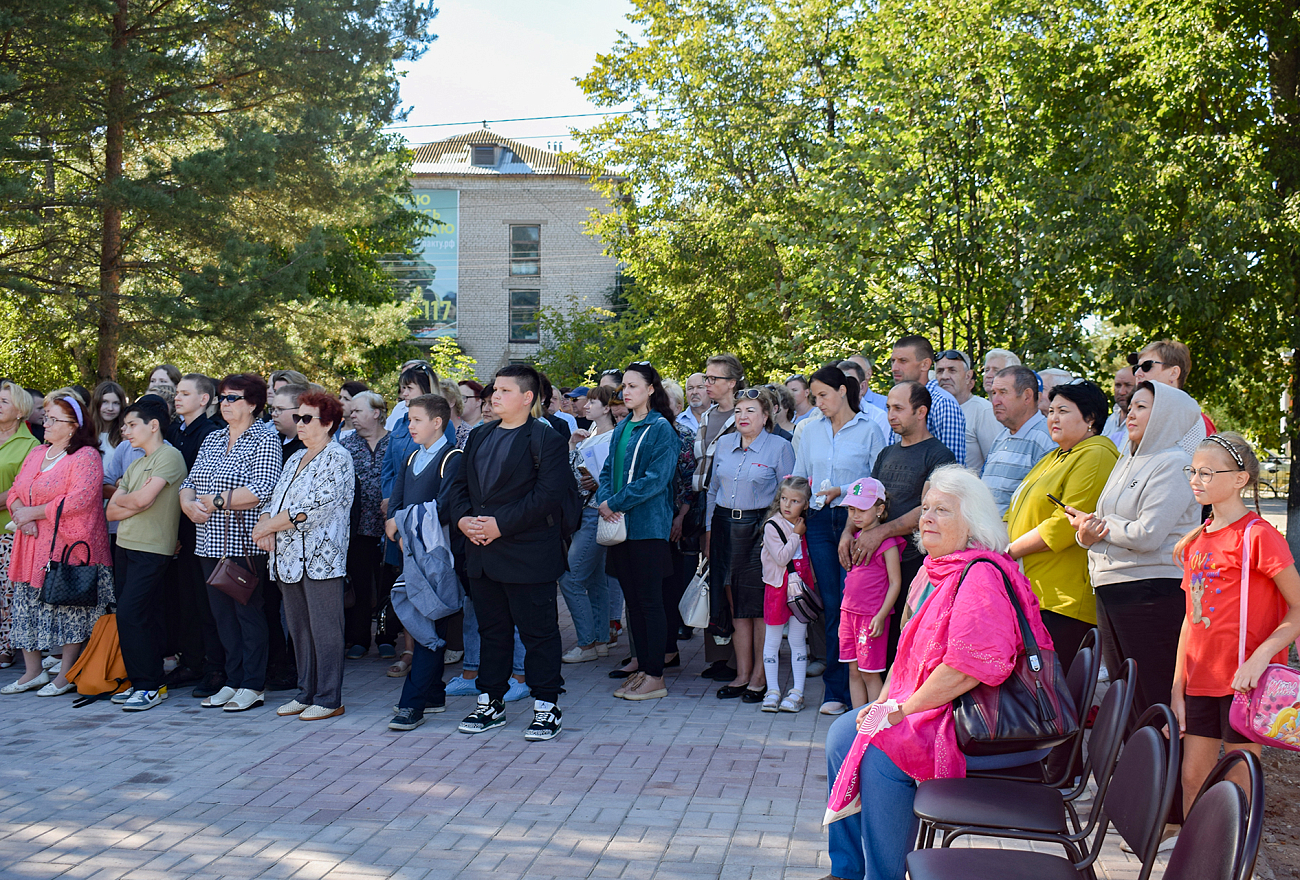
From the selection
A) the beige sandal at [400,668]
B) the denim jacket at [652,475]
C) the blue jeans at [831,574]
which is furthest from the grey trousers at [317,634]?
the blue jeans at [831,574]

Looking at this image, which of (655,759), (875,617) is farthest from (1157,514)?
(655,759)

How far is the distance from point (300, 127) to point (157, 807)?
47.8ft

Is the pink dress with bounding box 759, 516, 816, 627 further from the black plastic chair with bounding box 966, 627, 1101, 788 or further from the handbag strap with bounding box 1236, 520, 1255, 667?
the handbag strap with bounding box 1236, 520, 1255, 667

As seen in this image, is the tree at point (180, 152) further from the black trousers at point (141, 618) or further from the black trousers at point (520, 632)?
the black trousers at point (520, 632)

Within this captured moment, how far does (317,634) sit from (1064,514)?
4.23 m

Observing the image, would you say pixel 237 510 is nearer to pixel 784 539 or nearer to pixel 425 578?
pixel 425 578

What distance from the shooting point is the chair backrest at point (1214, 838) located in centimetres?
199

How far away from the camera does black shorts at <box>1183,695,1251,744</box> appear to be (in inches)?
149

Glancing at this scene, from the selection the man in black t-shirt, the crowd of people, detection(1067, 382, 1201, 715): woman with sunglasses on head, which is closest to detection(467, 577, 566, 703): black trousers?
the crowd of people

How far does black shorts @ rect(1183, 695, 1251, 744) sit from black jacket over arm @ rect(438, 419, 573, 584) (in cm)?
327

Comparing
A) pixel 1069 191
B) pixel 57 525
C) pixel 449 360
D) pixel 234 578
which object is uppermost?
pixel 1069 191

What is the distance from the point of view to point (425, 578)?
6035mm

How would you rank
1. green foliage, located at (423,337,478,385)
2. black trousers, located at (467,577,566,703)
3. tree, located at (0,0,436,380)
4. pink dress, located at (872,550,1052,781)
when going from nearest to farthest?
pink dress, located at (872,550,1052,781) → black trousers, located at (467,577,566,703) → tree, located at (0,0,436,380) → green foliage, located at (423,337,478,385)

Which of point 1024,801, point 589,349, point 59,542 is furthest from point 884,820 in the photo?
point 589,349
